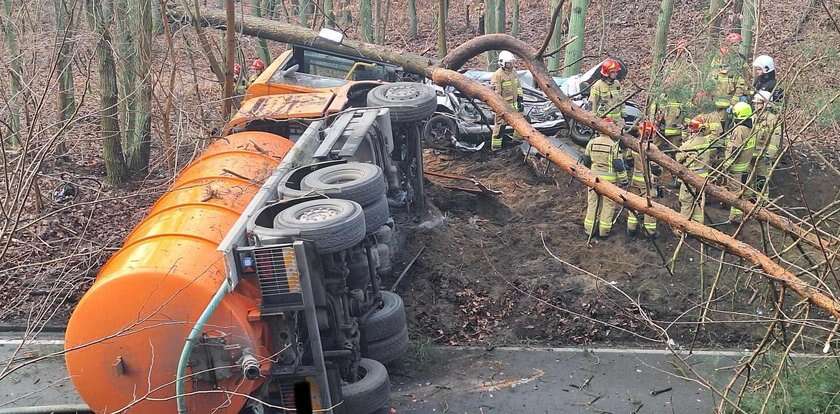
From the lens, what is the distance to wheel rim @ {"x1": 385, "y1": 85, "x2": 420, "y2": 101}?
7.91 metres

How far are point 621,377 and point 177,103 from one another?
22.5ft

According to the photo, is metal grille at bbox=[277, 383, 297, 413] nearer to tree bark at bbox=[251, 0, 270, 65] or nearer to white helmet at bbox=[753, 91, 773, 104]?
white helmet at bbox=[753, 91, 773, 104]

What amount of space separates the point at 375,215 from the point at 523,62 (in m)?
4.49

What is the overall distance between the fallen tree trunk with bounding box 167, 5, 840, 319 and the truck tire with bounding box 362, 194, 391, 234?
4.83 feet

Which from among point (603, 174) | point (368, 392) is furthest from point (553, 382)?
point (603, 174)

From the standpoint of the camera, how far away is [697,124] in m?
9.26

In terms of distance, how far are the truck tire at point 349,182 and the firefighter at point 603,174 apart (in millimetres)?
3770

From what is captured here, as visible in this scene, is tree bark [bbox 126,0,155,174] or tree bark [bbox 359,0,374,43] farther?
tree bark [bbox 359,0,374,43]

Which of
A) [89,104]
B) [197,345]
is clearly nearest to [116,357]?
[197,345]

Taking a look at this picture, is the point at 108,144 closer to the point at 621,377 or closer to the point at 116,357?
the point at 116,357

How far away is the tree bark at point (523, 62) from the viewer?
4.95 meters

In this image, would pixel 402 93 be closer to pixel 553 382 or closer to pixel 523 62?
pixel 523 62

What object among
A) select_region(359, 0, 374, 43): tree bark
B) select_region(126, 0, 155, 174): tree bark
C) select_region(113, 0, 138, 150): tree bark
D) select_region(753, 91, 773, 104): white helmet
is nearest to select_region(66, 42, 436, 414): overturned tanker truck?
select_region(126, 0, 155, 174): tree bark

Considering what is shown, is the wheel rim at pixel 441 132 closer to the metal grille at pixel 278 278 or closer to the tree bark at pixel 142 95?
the tree bark at pixel 142 95
